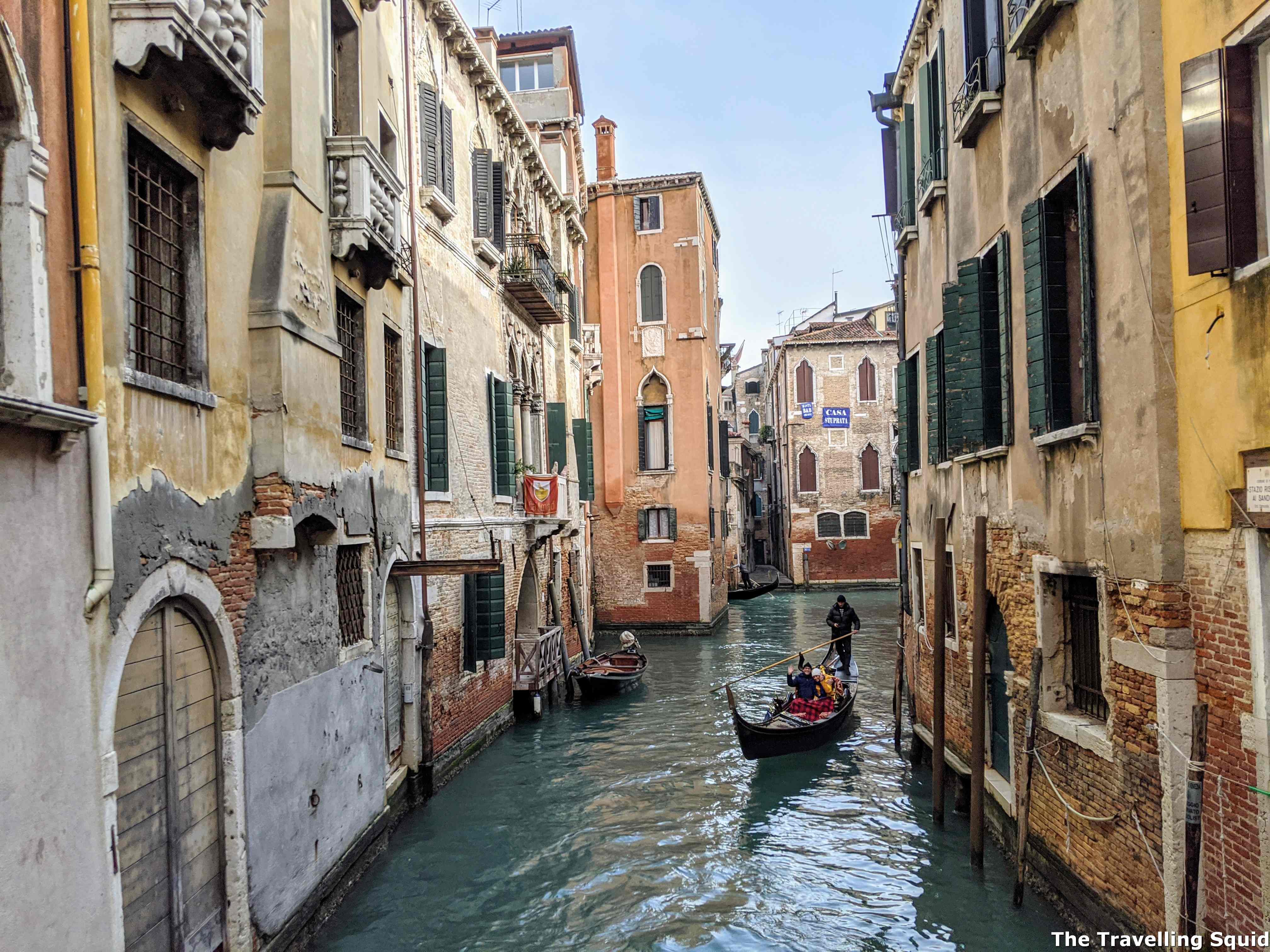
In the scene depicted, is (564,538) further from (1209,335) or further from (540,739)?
(1209,335)

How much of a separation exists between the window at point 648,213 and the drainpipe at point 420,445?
15532mm

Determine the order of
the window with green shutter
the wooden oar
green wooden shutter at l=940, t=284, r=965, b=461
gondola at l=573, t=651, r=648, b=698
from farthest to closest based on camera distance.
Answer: gondola at l=573, t=651, r=648, b=698
the wooden oar
the window with green shutter
green wooden shutter at l=940, t=284, r=965, b=461

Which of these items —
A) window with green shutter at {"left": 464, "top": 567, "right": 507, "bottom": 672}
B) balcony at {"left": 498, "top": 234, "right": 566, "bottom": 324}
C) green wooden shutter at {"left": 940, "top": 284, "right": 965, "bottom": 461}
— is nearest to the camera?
green wooden shutter at {"left": 940, "top": 284, "right": 965, "bottom": 461}

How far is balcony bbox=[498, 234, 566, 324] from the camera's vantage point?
14.3 m

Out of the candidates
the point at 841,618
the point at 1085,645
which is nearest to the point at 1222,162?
the point at 1085,645

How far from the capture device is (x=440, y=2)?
11.4 m

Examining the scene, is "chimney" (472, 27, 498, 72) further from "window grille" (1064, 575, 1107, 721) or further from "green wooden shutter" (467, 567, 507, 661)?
"window grille" (1064, 575, 1107, 721)

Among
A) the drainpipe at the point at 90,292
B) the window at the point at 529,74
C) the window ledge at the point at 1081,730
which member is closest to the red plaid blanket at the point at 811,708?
the window ledge at the point at 1081,730

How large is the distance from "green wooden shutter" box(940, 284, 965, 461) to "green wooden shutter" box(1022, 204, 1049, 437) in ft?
4.59

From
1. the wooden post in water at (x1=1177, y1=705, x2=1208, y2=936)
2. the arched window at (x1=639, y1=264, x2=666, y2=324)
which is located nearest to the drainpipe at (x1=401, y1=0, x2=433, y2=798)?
the wooden post in water at (x1=1177, y1=705, x2=1208, y2=936)

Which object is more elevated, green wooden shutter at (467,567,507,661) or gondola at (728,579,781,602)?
green wooden shutter at (467,567,507,661)

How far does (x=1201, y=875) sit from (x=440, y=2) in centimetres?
1128

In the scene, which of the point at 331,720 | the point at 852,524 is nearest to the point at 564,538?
the point at 331,720

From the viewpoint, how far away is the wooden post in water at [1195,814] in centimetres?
482
